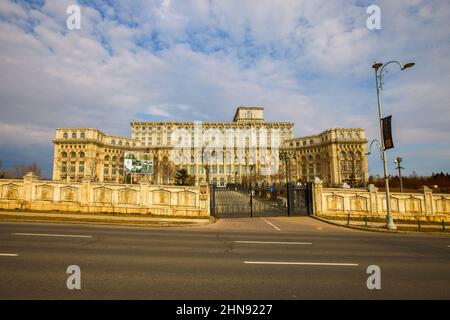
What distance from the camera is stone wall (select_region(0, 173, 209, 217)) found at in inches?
894

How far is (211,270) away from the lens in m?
6.42

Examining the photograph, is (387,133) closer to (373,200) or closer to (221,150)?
(373,200)

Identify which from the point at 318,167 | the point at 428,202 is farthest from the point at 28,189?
the point at 318,167

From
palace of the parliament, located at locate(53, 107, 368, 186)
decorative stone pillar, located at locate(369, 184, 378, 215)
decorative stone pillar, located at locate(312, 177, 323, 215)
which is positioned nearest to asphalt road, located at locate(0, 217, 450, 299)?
decorative stone pillar, located at locate(312, 177, 323, 215)

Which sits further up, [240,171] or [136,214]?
[240,171]

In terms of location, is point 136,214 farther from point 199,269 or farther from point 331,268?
point 331,268

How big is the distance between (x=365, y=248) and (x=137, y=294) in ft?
31.3

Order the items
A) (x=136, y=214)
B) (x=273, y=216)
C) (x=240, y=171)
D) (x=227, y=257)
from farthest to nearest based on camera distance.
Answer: (x=240, y=171) < (x=273, y=216) < (x=136, y=214) < (x=227, y=257)

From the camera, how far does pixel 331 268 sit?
6871 millimetres

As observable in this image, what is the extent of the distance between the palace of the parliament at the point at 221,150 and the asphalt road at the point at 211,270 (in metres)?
96.2

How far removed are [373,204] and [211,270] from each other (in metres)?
23.9

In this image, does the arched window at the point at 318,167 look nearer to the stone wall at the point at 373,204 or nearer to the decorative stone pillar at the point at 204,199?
the stone wall at the point at 373,204
